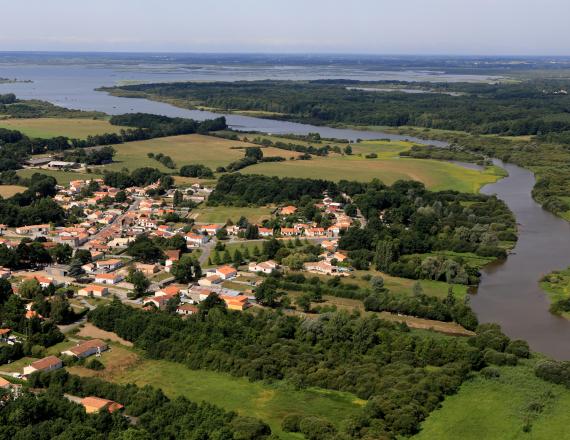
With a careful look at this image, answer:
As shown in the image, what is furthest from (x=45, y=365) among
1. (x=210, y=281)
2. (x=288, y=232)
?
(x=288, y=232)

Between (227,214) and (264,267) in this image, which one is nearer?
(264,267)

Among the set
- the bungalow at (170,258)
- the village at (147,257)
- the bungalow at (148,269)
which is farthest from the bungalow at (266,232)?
the bungalow at (148,269)

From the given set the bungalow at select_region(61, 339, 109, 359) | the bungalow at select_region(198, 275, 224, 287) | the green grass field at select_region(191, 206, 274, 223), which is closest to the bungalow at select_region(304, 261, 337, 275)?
the bungalow at select_region(198, 275, 224, 287)

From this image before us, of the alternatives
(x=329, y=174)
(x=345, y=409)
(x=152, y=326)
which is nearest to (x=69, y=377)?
(x=152, y=326)

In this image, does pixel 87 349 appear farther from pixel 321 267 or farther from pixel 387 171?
pixel 387 171

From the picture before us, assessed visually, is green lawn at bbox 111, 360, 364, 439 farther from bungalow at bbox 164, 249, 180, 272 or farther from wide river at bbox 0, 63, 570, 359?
bungalow at bbox 164, 249, 180, 272

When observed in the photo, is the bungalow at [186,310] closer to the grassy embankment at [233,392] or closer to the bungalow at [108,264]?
the grassy embankment at [233,392]
